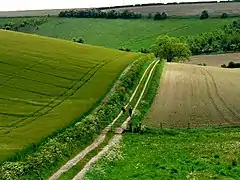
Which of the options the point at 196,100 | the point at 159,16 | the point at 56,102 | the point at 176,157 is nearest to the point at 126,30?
the point at 159,16

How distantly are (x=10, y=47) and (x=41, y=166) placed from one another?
165ft

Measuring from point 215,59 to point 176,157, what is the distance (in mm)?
104246

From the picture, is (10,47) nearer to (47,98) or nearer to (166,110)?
(47,98)

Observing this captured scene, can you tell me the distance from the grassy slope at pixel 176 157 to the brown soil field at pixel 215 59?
276 ft

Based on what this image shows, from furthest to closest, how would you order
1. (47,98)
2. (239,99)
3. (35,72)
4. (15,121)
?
(35,72) < (239,99) < (47,98) < (15,121)

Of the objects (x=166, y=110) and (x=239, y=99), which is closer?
(x=166, y=110)

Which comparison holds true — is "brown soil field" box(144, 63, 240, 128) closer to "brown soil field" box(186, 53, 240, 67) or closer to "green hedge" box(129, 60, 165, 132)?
"green hedge" box(129, 60, 165, 132)

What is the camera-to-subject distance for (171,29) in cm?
18162

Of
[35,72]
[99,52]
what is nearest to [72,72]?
[35,72]

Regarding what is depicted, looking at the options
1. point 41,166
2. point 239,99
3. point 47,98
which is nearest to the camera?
point 41,166

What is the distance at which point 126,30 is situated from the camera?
183 m

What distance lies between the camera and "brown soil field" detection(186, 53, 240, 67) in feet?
440

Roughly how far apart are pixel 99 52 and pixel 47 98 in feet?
120

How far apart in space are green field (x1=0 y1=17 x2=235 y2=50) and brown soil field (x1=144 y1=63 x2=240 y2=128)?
93740 millimetres
